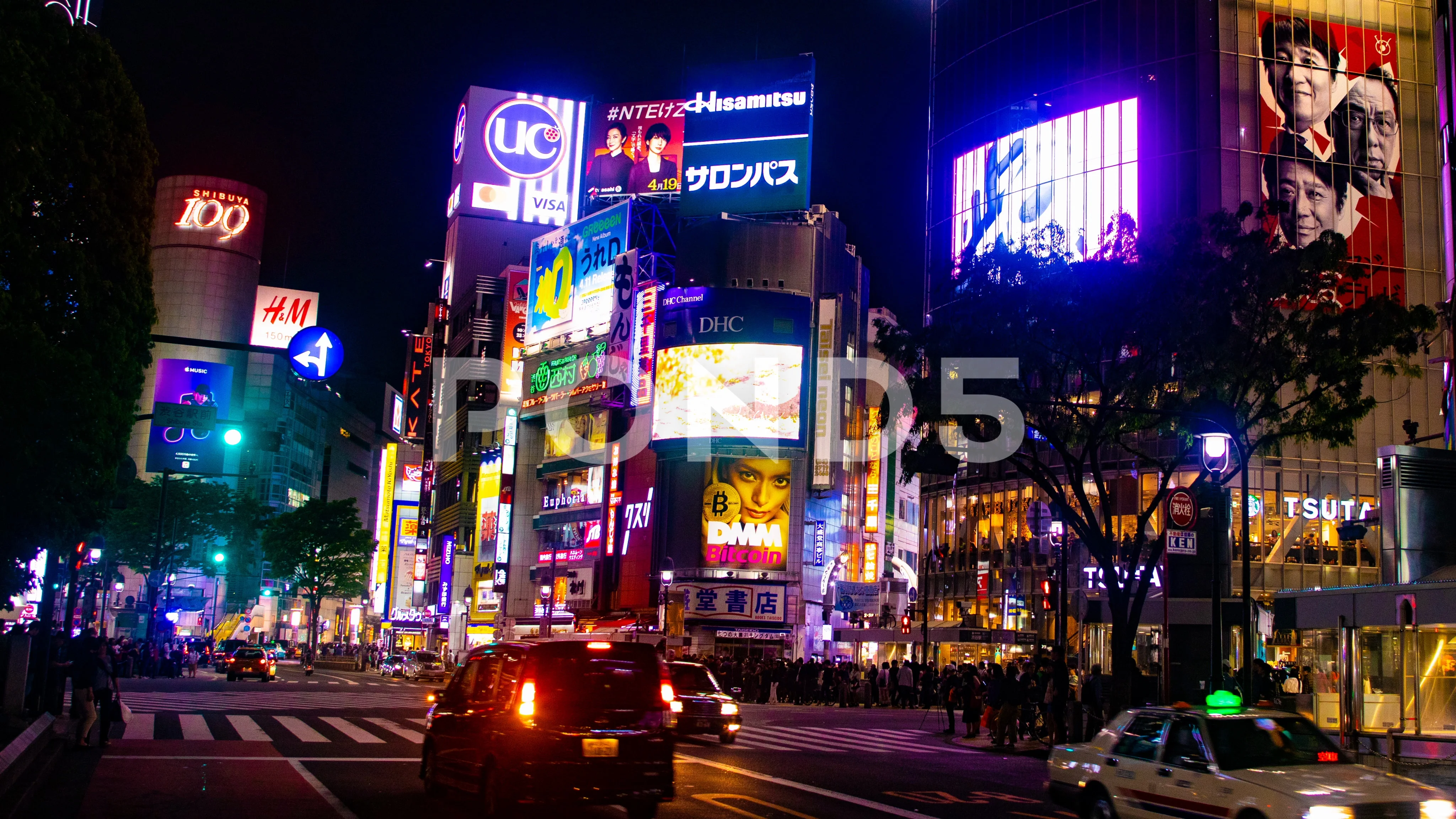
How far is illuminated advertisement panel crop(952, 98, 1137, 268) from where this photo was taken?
6028 centimetres

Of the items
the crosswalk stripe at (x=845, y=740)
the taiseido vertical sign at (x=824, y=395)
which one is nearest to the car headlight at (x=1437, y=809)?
the crosswalk stripe at (x=845, y=740)

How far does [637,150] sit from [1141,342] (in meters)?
57.2

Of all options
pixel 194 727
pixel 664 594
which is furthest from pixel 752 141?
pixel 194 727

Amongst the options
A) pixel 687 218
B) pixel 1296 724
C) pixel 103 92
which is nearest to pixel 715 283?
pixel 687 218

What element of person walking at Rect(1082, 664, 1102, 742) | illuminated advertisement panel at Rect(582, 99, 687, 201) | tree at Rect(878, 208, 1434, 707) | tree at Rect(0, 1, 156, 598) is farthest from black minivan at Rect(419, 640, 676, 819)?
illuminated advertisement panel at Rect(582, 99, 687, 201)

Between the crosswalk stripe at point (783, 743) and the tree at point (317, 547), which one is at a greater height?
the tree at point (317, 547)

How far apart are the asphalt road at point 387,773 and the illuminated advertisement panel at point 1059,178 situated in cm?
3721

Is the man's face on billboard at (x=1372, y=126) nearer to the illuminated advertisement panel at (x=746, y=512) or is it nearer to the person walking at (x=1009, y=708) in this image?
the illuminated advertisement panel at (x=746, y=512)

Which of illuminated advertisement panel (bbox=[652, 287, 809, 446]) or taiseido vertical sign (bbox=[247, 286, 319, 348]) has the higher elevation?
taiseido vertical sign (bbox=[247, 286, 319, 348])

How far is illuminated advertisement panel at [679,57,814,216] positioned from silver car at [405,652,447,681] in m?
27.6

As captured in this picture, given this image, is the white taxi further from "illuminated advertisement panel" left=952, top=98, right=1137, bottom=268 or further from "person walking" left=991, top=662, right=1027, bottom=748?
"illuminated advertisement panel" left=952, top=98, right=1137, bottom=268

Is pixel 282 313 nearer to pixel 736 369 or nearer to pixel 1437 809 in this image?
pixel 736 369

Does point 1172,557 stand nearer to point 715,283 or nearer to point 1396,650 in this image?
point 1396,650

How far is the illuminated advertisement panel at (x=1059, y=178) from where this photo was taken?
60.3 m
